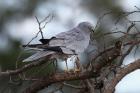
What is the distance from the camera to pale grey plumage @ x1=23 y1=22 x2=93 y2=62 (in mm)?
4719

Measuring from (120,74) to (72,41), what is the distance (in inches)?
23.3

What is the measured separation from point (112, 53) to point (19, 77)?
2.48ft

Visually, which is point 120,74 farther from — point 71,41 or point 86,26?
point 86,26

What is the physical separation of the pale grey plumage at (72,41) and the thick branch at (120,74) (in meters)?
0.43

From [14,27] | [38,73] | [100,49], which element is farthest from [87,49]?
[14,27]

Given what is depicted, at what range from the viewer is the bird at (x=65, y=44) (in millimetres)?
4688

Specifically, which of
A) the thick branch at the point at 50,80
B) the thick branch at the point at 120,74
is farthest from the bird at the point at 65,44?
the thick branch at the point at 120,74

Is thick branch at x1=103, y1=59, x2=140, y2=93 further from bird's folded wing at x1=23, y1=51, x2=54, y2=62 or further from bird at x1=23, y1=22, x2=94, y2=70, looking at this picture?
bird's folded wing at x1=23, y1=51, x2=54, y2=62

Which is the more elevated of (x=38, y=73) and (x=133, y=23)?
(x=133, y=23)

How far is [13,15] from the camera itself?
14344 millimetres

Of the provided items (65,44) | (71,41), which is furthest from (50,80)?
(71,41)

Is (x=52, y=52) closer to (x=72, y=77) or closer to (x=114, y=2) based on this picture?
(x=72, y=77)

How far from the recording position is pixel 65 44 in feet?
16.6

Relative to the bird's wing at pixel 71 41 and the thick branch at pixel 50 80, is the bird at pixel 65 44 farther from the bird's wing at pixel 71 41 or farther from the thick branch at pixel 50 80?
the thick branch at pixel 50 80
